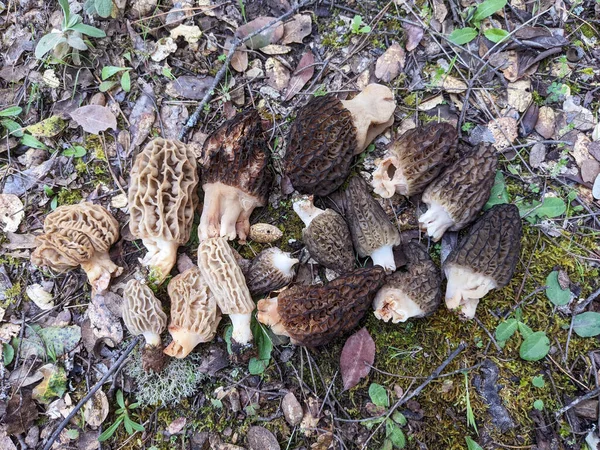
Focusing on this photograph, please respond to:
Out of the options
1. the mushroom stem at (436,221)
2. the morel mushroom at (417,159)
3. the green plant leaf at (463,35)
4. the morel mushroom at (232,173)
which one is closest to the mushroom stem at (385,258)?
the mushroom stem at (436,221)

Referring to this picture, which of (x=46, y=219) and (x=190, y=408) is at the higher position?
(x=46, y=219)

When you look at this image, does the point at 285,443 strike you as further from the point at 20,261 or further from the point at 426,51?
the point at 426,51

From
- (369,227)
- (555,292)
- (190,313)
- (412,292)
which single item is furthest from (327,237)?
(555,292)

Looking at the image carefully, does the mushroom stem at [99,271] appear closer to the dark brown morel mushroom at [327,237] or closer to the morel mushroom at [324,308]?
the morel mushroom at [324,308]

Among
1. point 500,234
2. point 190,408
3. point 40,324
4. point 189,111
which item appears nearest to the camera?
point 500,234

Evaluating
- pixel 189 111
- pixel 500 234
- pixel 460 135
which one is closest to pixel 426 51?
pixel 460 135

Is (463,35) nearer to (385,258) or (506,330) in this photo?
(385,258)

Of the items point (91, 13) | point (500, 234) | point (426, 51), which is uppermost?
point (91, 13)
